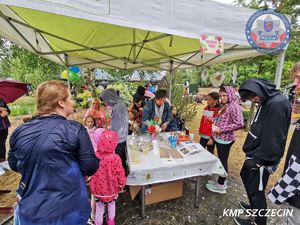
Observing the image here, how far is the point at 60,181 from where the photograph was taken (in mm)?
1064

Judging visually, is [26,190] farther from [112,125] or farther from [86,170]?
[112,125]

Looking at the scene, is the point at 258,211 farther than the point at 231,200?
No

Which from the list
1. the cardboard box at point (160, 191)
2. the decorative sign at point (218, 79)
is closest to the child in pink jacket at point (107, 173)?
the cardboard box at point (160, 191)

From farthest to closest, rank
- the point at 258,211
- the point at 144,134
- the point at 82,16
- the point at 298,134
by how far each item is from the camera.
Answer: the point at 144,134
the point at 258,211
the point at 298,134
the point at 82,16

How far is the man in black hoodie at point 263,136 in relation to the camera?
1.53 meters

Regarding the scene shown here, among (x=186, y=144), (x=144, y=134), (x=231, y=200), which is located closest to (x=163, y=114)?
(x=144, y=134)

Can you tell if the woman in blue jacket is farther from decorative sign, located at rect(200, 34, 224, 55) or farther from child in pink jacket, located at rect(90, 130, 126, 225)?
decorative sign, located at rect(200, 34, 224, 55)

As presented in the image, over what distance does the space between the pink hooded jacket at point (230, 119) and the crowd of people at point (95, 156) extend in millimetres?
13

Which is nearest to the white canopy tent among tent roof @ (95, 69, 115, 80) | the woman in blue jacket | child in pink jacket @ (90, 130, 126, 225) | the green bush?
the woman in blue jacket

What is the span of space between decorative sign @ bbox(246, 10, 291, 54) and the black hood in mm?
441

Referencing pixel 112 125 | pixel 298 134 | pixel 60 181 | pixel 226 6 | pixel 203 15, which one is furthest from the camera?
pixel 112 125

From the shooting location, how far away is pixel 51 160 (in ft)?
3.31

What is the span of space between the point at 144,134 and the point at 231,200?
69.9 inches

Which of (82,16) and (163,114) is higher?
(82,16)
